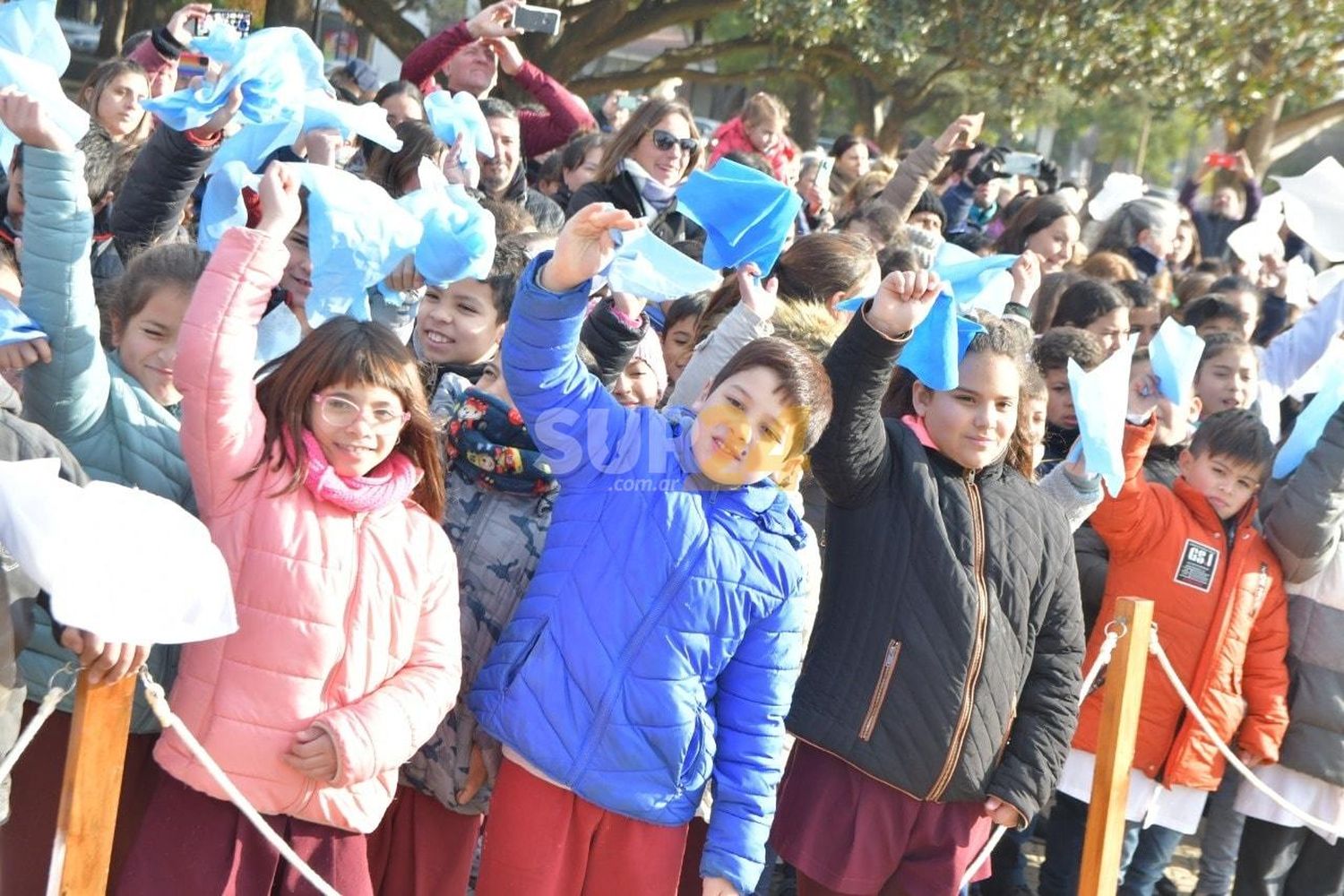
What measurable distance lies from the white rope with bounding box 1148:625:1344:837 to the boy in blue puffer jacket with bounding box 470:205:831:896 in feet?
4.11

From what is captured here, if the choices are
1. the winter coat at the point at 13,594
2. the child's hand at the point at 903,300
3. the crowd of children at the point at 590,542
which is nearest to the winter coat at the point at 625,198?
the crowd of children at the point at 590,542

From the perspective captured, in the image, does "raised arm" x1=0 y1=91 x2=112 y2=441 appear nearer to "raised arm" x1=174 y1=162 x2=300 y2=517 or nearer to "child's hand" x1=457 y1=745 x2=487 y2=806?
"raised arm" x1=174 y1=162 x2=300 y2=517

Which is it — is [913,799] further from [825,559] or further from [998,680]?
[825,559]

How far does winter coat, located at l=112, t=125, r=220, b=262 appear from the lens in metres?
3.85

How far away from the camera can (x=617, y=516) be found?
305cm

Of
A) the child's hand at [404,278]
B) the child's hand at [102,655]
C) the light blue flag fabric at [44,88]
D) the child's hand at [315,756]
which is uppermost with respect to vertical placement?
the light blue flag fabric at [44,88]

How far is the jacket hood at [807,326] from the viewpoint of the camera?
370 centimetres

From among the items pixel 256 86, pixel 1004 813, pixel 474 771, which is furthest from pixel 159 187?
pixel 1004 813

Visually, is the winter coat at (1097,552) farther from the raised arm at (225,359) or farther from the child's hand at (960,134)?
the raised arm at (225,359)

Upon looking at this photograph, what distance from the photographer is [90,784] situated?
2.53m

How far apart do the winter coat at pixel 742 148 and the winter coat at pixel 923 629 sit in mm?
3683

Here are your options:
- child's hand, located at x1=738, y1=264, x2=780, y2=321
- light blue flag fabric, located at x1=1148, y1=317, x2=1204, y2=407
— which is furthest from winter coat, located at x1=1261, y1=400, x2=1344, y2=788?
child's hand, located at x1=738, y1=264, x2=780, y2=321

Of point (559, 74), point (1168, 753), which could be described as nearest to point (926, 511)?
point (1168, 753)

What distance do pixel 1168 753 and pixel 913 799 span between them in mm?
1303
